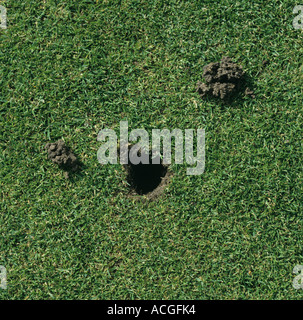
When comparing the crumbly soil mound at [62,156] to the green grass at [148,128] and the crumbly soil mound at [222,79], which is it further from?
the crumbly soil mound at [222,79]

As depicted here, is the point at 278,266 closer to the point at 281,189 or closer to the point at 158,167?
the point at 281,189

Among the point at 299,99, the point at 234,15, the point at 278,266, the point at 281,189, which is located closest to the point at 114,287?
the point at 278,266

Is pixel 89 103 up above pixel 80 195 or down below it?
above

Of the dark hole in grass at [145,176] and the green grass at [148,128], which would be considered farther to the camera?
the dark hole in grass at [145,176]

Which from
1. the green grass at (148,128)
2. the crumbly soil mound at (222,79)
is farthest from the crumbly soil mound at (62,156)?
the crumbly soil mound at (222,79)

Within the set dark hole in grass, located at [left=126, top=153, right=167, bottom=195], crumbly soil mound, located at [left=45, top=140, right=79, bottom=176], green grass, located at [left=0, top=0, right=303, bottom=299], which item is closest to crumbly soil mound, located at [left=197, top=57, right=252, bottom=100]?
green grass, located at [left=0, top=0, right=303, bottom=299]

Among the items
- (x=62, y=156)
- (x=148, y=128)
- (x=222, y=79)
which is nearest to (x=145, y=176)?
(x=148, y=128)
